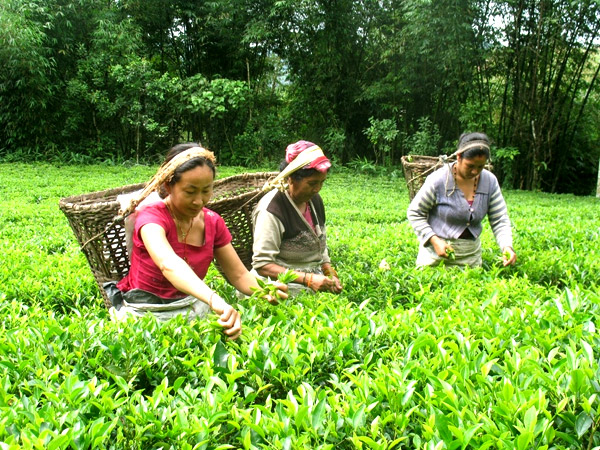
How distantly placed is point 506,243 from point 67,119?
14.0 meters

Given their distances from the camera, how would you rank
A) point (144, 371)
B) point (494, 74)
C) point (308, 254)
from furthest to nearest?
point (494, 74), point (308, 254), point (144, 371)

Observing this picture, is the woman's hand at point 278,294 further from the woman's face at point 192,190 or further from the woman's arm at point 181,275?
the woman's face at point 192,190

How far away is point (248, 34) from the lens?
14.8 m

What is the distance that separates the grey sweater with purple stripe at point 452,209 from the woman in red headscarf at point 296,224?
2.59 ft

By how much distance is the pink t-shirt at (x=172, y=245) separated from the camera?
8.56 ft

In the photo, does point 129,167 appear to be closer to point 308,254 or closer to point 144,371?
point 308,254

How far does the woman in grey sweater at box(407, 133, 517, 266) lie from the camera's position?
12.5ft

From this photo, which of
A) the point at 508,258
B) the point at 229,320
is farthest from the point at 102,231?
the point at 508,258

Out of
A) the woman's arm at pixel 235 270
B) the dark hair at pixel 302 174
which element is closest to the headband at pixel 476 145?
the dark hair at pixel 302 174

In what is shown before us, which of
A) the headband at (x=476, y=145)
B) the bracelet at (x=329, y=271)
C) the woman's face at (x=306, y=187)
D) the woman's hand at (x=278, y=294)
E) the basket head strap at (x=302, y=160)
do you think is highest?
the headband at (x=476, y=145)

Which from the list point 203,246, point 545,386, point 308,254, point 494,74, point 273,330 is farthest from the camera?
point 494,74

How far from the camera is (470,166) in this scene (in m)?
3.66

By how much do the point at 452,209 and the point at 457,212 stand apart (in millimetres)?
39

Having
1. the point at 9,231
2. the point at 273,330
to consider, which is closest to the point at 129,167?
the point at 9,231
